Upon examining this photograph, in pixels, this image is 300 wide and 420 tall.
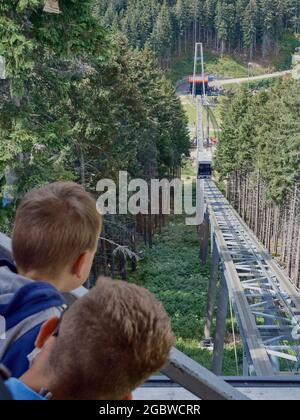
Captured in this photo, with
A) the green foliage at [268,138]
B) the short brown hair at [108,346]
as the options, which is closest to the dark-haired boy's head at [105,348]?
the short brown hair at [108,346]

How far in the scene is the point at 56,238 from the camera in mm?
1630

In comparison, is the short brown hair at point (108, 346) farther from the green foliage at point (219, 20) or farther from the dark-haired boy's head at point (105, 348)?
the green foliage at point (219, 20)

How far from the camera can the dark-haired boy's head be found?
1.13m

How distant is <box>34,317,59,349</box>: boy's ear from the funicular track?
27.8 ft

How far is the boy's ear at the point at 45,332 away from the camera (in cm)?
132

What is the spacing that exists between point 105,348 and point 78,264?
610 mm

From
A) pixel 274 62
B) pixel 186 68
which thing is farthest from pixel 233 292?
pixel 274 62

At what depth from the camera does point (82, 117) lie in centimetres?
1498

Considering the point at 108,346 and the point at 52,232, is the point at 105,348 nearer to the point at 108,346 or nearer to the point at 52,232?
the point at 108,346

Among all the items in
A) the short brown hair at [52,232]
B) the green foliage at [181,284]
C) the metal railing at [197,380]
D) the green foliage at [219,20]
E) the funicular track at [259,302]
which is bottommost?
the green foliage at [181,284]

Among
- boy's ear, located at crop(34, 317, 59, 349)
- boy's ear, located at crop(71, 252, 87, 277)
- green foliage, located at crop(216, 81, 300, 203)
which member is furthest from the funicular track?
boy's ear, located at crop(34, 317, 59, 349)

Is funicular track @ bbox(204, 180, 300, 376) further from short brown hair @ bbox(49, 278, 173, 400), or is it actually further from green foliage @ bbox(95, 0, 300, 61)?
green foliage @ bbox(95, 0, 300, 61)

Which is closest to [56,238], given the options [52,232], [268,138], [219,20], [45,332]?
[52,232]
